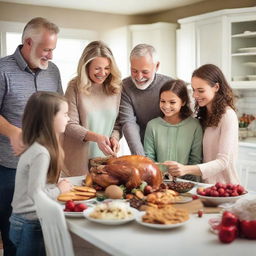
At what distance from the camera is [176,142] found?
2516 millimetres

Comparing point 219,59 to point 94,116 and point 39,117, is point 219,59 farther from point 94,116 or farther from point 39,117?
point 39,117

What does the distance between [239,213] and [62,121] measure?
82 cm

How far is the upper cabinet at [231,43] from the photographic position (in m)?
4.61


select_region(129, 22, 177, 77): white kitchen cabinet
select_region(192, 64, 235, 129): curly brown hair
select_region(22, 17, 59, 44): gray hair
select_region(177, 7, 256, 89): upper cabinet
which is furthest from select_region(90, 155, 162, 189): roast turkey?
select_region(129, 22, 177, 77): white kitchen cabinet

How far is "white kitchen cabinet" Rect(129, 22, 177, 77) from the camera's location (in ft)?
18.6

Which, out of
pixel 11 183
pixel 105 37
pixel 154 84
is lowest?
pixel 11 183

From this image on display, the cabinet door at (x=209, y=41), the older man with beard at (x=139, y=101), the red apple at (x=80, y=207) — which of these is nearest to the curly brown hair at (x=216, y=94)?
the older man with beard at (x=139, y=101)

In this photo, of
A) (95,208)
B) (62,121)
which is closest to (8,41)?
(62,121)

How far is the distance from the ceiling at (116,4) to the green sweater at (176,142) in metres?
3.03

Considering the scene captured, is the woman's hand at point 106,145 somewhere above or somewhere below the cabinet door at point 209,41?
below

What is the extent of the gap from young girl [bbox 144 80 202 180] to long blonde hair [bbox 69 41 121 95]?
304mm

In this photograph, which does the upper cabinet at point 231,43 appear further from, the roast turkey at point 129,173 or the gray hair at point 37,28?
the roast turkey at point 129,173

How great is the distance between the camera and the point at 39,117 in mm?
1870

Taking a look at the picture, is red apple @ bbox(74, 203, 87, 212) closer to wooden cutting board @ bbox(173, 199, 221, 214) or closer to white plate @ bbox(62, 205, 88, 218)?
white plate @ bbox(62, 205, 88, 218)
